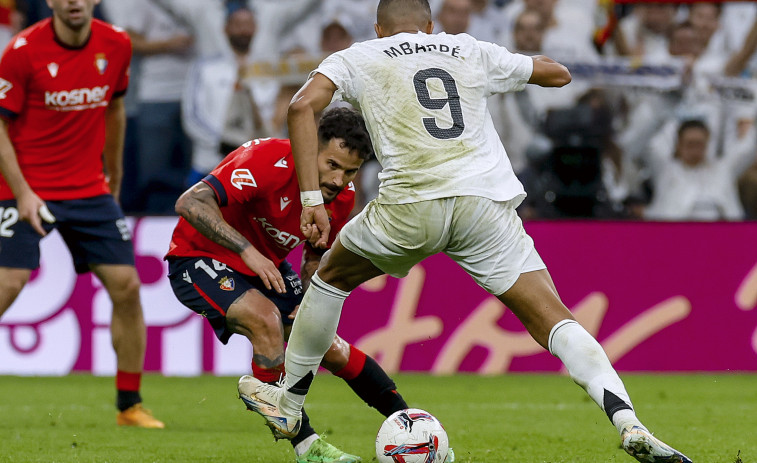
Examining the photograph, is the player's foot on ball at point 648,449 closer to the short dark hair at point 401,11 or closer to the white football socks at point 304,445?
the white football socks at point 304,445

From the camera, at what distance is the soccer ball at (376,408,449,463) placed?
4680 mm

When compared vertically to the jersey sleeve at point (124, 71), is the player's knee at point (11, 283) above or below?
below

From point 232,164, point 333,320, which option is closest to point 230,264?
point 232,164

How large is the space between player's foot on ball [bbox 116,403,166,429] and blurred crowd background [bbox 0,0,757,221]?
165 inches

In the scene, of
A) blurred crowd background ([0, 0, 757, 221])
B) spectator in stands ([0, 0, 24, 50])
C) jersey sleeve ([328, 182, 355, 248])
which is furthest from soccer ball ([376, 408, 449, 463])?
spectator in stands ([0, 0, 24, 50])

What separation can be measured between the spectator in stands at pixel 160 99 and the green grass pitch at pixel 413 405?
210cm

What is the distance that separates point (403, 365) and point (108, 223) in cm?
382

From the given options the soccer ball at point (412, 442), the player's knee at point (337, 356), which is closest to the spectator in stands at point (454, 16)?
the player's knee at point (337, 356)

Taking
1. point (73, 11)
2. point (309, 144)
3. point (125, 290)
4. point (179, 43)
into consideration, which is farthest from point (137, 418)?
point (179, 43)

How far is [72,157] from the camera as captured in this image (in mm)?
6770

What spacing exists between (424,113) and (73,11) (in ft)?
9.67

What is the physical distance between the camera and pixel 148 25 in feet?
35.5

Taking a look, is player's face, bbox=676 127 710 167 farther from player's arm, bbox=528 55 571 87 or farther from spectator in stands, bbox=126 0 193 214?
player's arm, bbox=528 55 571 87

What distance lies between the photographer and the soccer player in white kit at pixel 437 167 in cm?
446
